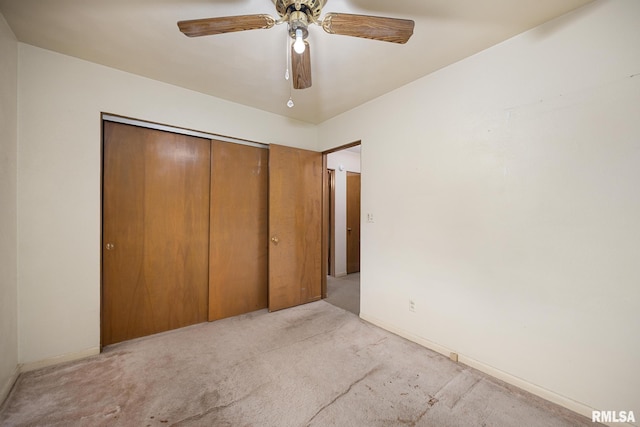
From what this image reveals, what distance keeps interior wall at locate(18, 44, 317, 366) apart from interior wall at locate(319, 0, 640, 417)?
286 centimetres

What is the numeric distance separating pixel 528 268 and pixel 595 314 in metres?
0.39

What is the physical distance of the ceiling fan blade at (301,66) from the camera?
1.58 m

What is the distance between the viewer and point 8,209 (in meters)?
1.76

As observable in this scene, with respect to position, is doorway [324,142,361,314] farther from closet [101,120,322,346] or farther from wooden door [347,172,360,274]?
closet [101,120,322,346]

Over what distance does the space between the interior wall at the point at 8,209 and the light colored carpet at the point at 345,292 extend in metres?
2.95

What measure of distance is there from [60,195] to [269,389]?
2326 mm

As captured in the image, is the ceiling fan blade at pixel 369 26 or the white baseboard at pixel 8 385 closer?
the ceiling fan blade at pixel 369 26

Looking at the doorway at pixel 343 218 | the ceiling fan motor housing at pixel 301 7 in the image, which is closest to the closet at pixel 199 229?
the doorway at pixel 343 218

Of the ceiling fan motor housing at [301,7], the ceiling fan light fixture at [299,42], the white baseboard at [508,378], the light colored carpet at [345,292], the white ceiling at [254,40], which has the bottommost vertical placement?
the light colored carpet at [345,292]

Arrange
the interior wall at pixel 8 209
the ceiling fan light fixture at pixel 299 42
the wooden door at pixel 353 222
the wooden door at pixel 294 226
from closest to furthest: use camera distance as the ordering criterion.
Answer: the ceiling fan light fixture at pixel 299 42, the interior wall at pixel 8 209, the wooden door at pixel 294 226, the wooden door at pixel 353 222

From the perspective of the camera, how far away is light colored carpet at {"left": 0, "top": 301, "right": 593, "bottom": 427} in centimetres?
149

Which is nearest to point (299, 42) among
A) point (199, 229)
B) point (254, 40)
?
point (254, 40)

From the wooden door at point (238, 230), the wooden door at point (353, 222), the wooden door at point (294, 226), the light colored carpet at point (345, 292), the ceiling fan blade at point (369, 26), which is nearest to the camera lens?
the ceiling fan blade at point (369, 26)

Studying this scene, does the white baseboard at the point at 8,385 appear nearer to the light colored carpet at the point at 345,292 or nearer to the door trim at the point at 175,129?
the door trim at the point at 175,129
